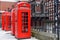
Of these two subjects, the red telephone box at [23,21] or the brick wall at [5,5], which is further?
the brick wall at [5,5]

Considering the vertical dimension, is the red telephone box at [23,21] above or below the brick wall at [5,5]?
below

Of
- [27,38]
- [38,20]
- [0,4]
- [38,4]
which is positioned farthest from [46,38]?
[0,4]

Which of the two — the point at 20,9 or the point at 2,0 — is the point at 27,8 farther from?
the point at 2,0

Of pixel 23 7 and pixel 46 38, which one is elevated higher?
pixel 23 7

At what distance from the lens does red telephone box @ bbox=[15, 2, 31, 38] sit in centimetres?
956

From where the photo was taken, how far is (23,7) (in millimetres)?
9758

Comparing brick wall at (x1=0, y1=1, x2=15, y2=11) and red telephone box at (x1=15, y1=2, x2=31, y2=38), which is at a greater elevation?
brick wall at (x1=0, y1=1, x2=15, y2=11)

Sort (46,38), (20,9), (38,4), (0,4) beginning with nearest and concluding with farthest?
(46,38) → (20,9) → (38,4) → (0,4)

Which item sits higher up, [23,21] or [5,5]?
[5,5]

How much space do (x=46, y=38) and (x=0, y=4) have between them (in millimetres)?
19003

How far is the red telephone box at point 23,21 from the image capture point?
956 cm

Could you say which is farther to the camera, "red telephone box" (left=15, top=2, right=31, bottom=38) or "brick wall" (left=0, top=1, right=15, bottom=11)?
"brick wall" (left=0, top=1, right=15, bottom=11)

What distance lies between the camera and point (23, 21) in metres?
9.69

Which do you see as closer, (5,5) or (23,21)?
(23,21)
